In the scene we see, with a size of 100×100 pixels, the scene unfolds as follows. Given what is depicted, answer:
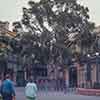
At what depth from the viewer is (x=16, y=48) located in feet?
192

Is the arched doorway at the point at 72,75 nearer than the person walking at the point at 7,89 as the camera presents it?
No

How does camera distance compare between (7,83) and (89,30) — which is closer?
(7,83)

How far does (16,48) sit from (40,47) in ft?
18.8

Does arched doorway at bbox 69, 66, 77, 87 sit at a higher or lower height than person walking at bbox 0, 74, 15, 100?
higher

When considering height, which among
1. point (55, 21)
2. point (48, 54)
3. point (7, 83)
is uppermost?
point (55, 21)

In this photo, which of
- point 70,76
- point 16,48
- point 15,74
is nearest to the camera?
point 16,48

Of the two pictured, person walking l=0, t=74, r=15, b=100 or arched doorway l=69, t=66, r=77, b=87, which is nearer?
person walking l=0, t=74, r=15, b=100

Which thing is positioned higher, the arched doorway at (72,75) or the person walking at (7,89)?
the arched doorway at (72,75)

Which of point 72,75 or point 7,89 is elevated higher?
point 72,75

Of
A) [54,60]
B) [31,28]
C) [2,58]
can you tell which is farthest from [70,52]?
[2,58]

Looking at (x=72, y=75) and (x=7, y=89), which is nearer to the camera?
(x=7, y=89)

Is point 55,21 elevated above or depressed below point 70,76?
above

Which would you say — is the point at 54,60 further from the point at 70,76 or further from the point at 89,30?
the point at 70,76

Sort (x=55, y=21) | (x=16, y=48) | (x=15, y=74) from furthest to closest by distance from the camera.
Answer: (x=15, y=74) < (x=16, y=48) < (x=55, y=21)
